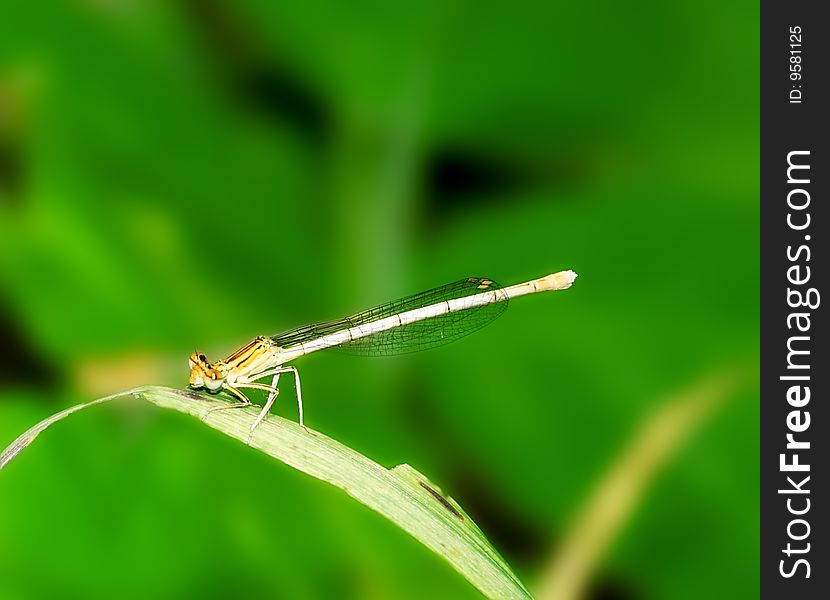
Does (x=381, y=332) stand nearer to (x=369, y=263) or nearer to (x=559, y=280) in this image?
(x=559, y=280)

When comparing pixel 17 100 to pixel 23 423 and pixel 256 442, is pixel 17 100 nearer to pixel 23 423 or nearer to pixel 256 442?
pixel 23 423

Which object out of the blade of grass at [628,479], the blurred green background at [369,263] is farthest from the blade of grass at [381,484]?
the blade of grass at [628,479]

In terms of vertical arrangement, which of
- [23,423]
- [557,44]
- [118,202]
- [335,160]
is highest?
[557,44]

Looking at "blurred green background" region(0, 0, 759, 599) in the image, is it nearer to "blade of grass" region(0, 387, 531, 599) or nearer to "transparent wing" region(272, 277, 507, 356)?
"transparent wing" region(272, 277, 507, 356)

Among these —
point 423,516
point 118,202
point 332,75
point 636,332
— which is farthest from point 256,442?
point 332,75

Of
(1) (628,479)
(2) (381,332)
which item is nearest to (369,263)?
(2) (381,332)

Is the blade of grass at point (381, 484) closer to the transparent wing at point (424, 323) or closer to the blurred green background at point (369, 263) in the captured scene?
the blurred green background at point (369, 263)

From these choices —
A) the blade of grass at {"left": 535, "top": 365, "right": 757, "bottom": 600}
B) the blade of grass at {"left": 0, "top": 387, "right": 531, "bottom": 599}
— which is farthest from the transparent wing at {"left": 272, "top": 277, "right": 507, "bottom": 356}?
the blade of grass at {"left": 0, "top": 387, "right": 531, "bottom": 599}
